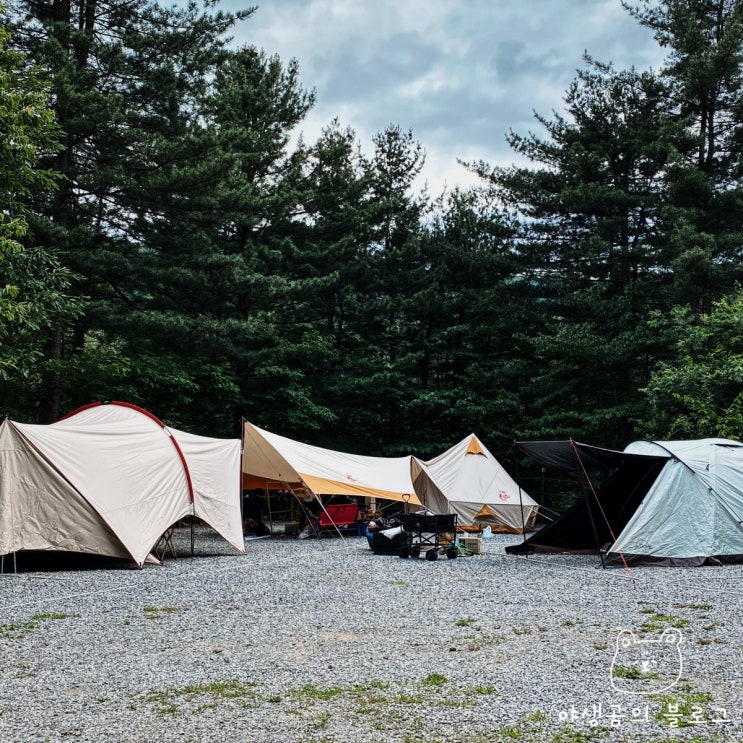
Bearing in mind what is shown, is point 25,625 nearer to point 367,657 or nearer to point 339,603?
point 339,603

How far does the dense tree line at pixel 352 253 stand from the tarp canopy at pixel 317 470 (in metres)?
3.69

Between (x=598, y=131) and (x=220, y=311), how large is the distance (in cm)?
1184

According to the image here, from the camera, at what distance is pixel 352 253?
2192 centimetres

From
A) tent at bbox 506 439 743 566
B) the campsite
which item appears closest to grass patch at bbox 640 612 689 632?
the campsite

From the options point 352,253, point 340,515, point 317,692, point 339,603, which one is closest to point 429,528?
point 340,515

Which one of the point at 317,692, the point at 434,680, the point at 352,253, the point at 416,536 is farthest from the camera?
the point at 352,253

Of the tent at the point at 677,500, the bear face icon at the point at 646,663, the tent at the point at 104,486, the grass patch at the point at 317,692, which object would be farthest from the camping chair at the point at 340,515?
the grass patch at the point at 317,692

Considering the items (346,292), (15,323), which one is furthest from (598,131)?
(15,323)

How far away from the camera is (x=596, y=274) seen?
20.9m

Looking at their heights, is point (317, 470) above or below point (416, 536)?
above

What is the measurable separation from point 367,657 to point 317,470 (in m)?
8.79

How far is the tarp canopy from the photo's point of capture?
44.5 feet

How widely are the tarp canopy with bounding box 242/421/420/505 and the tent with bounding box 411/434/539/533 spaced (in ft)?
3.94

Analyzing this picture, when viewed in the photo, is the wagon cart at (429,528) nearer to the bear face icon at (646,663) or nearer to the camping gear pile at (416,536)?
the camping gear pile at (416,536)
